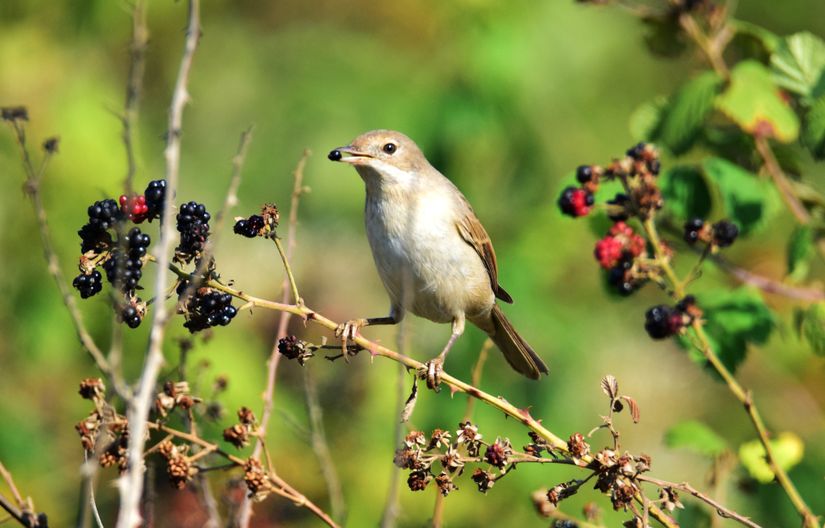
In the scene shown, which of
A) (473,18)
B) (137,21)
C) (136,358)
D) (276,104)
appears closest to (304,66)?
(276,104)

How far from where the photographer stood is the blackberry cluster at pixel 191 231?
8.79 ft

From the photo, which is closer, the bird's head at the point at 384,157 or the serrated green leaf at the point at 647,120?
the serrated green leaf at the point at 647,120

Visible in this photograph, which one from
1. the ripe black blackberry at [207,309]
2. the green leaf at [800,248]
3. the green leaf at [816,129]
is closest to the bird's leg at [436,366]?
the ripe black blackberry at [207,309]

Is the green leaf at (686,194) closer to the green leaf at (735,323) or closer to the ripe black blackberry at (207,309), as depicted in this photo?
the green leaf at (735,323)

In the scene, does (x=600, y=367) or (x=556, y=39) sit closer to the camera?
(x=600, y=367)

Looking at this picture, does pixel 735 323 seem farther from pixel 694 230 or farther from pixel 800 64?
pixel 800 64

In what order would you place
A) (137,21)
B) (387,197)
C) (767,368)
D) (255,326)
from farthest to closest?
(255,326) < (767,368) < (387,197) < (137,21)

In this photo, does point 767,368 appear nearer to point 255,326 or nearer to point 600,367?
point 600,367

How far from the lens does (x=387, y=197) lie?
14.9 feet

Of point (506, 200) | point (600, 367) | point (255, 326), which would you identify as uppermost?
point (506, 200)

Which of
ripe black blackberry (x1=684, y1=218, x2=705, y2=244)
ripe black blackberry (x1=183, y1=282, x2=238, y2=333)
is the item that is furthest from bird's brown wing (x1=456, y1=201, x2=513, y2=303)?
ripe black blackberry (x1=183, y1=282, x2=238, y2=333)

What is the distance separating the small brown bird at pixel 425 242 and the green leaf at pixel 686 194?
1.00m

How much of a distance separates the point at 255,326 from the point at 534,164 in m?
2.21

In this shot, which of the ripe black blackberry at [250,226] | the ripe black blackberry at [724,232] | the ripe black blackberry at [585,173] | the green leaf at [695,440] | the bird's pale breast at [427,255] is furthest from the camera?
the bird's pale breast at [427,255]
